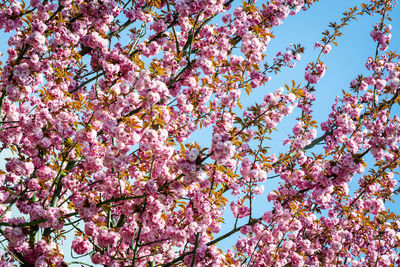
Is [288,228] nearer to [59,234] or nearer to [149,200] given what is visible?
[149,200]

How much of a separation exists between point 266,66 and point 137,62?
4.15m

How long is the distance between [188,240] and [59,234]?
2142 mm

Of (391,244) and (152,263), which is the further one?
(391,244)

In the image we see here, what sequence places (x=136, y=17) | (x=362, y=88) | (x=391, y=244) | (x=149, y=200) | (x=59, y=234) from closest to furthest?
(x=149, y=200)
(x=59, y=234)
(x=391, y=244)
(x=136, y=17)
(x=362, y=88)

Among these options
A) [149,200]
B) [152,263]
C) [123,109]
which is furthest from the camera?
[152,263]

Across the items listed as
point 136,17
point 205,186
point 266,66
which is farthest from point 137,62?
point 266,66

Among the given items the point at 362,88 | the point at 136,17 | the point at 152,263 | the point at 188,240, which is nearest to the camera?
the point at 188,240

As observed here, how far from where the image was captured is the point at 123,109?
4.19 metres

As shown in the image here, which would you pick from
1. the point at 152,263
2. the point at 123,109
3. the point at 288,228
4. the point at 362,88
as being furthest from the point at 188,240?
the point at 362,88

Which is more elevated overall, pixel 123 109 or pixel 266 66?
pixel 266 66

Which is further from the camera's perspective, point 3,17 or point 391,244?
point 391,244

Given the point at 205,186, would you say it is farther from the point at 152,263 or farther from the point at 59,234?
the point at 59,234

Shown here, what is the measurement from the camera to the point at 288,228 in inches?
200

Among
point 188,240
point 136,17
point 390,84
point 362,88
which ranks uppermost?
point 136,17
